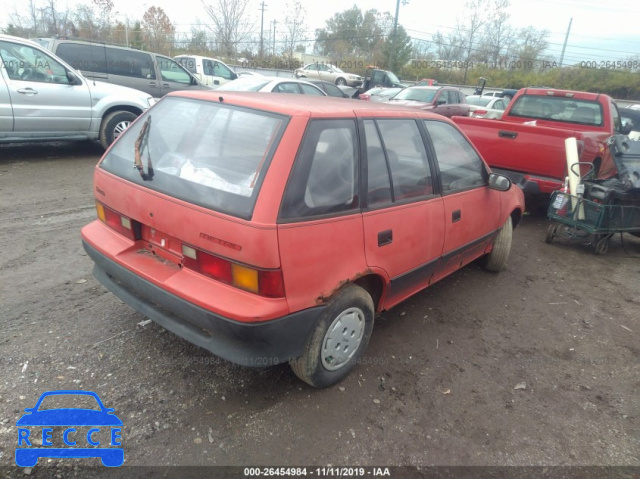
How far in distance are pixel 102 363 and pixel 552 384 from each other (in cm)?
299

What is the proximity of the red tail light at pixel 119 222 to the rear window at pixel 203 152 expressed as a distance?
0.25 m

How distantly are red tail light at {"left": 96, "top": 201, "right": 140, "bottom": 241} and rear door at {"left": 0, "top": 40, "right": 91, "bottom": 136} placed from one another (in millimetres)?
4988

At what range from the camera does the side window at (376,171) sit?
2668 mm

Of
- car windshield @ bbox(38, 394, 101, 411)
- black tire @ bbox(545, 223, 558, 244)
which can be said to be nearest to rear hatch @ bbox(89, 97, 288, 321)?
car windshield @ bbox(38, 394, 101, 411)

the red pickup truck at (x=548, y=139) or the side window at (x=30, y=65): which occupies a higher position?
the side window at (x=30, y=65)

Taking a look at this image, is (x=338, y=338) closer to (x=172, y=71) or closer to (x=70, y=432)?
(x=70, y=432)

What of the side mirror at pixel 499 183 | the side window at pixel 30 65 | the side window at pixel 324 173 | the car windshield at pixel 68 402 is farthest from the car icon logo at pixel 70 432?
the side window at pixel 30 65

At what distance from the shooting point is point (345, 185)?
2.51 metres

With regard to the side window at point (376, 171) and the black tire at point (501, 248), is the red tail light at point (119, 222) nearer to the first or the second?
the side window at point (376, 171)

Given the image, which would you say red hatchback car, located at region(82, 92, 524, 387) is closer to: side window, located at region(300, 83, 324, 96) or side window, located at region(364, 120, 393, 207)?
side window, located at region(364, 120, 393, 207)

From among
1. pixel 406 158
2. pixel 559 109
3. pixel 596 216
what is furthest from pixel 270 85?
pixel 406 158

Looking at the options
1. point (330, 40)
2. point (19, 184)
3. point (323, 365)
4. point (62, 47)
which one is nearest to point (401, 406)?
point (323, 365)

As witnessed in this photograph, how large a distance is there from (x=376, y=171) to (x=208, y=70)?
1532cm

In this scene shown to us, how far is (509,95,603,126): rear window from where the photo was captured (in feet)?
23.8
